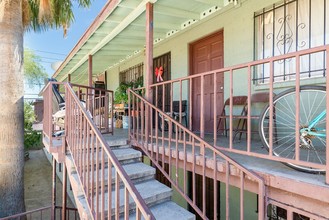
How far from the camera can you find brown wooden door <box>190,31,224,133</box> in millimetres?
4469

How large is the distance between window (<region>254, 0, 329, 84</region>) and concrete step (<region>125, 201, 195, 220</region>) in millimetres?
2383

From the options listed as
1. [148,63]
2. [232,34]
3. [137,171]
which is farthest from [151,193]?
[232,34]

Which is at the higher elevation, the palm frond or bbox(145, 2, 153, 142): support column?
the palm frond

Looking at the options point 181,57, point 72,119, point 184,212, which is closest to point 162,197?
point 184,212

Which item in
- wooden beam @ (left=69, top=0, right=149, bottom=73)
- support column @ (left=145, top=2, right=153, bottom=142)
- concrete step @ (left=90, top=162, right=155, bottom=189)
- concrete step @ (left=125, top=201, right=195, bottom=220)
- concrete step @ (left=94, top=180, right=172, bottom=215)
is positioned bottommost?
concrete step @ (left=125, top=201, right=195, bottom=220)

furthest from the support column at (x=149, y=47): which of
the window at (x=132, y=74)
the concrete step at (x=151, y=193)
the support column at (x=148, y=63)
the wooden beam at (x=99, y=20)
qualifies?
the window at (x=132, y=74)

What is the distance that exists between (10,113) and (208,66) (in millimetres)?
4145

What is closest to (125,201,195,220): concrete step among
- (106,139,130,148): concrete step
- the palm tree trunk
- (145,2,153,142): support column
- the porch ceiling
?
(145,2,153,142): support column

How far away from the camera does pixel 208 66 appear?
4723 mm

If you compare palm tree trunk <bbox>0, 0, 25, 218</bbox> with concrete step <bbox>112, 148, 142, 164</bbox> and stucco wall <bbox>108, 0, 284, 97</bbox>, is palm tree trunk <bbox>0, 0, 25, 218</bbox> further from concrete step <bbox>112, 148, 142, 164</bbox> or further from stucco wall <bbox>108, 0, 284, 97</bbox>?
stucco wall <bbox>108, 0, 284, 97</bbox>

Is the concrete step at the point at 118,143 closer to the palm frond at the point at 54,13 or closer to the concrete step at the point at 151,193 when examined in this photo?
the concrete step at the point at 151,193

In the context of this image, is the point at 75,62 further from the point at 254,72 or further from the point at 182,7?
the point at 254,72

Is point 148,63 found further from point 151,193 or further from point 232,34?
point 151,193

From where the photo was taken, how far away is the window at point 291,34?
2939 mm
